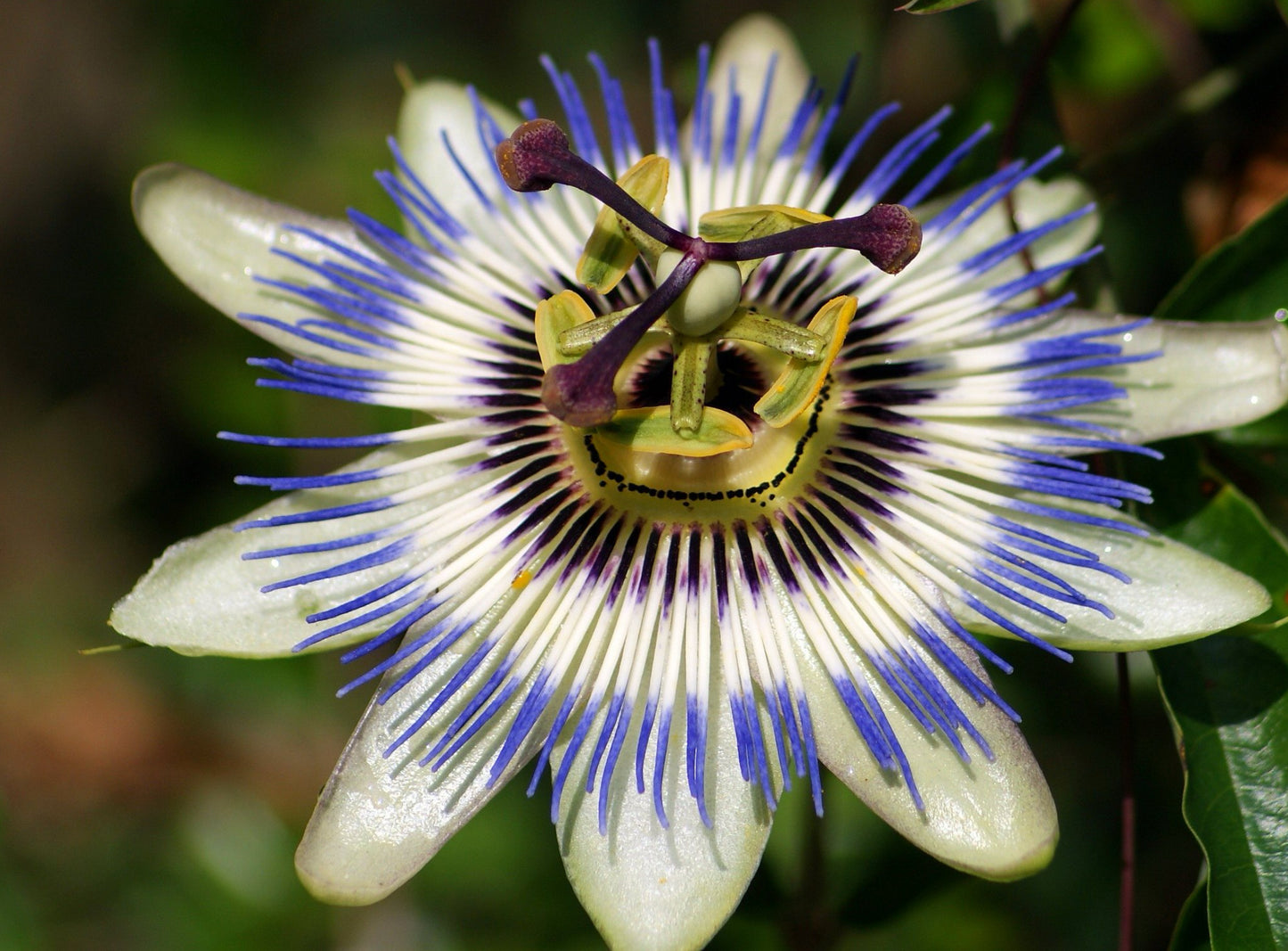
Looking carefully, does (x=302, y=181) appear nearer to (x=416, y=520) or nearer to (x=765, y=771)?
(x=416, y=520)

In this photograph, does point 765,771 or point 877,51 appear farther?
point 877,51

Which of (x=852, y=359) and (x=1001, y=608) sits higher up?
(x=852, y=359)

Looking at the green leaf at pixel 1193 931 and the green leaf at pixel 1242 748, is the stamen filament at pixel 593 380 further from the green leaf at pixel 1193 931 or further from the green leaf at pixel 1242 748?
the green leaf at pixel 1193 931

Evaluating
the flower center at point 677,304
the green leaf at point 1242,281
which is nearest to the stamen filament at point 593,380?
the flower center at point 677,304

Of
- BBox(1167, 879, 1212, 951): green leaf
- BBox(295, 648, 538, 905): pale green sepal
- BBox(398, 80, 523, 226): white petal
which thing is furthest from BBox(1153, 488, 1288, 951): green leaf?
BBox(398, 80, 523, 226): white petal

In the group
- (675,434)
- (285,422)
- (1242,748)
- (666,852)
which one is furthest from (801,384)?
(285,422)

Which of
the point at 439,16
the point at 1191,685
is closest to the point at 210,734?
the point at 439,16
